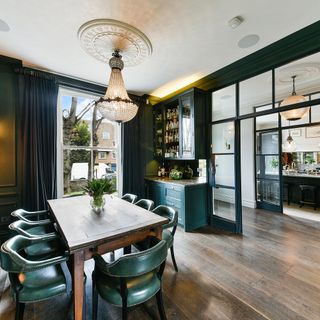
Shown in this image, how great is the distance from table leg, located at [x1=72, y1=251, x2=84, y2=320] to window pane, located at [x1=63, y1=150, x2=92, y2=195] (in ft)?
8.62

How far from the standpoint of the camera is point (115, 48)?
2.31 metres

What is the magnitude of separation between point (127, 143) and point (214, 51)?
2600 millimetres

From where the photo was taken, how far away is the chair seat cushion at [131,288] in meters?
1.37

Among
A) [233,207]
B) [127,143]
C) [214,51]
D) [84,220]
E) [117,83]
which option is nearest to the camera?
[84,220]

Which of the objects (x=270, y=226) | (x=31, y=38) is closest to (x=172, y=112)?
(x=31, y=38)

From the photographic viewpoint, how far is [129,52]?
2.43 m

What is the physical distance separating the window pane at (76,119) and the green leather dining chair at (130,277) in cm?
301

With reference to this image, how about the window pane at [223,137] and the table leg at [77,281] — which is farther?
the window pane at [223,137]

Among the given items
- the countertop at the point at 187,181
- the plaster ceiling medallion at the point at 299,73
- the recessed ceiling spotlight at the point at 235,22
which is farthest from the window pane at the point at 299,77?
the countertop at the point at 187,181

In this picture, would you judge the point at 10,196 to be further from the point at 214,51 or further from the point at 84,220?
the point at 214,51

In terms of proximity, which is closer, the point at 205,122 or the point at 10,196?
the point at 10,196

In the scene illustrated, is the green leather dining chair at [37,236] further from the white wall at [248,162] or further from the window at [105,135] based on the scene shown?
the white wall at [248,162]

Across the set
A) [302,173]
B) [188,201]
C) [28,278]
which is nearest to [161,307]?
[28,278]

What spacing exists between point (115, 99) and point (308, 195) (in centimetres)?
594
